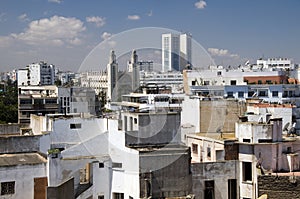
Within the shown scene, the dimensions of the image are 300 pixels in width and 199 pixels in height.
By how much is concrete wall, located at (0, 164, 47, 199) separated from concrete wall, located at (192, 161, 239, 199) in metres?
4.94

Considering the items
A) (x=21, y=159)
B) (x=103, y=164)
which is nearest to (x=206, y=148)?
(x=103, y=164)

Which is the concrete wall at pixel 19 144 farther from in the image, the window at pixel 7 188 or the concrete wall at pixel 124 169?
the concrete wall at pixel 124 169

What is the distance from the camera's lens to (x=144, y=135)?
1452cm

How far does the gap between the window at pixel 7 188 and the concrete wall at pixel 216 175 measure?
5.73 metres

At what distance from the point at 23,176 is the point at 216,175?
6.33m

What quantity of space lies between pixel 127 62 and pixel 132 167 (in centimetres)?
347

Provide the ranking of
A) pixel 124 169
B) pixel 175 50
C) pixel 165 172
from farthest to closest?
pixel 175 50
pixel 124 169
pixel 165 172

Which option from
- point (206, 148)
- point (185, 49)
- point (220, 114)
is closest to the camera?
point (185, 49)

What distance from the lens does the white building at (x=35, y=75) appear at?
277ft

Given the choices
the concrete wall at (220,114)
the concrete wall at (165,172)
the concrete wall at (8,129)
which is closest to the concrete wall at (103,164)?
the concrete wall at (165,172)

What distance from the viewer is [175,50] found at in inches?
612

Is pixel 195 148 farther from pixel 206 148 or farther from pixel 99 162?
pixel 99 162

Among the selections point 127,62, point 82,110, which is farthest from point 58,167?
point 82,110

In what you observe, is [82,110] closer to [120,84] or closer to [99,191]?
[120,84]
